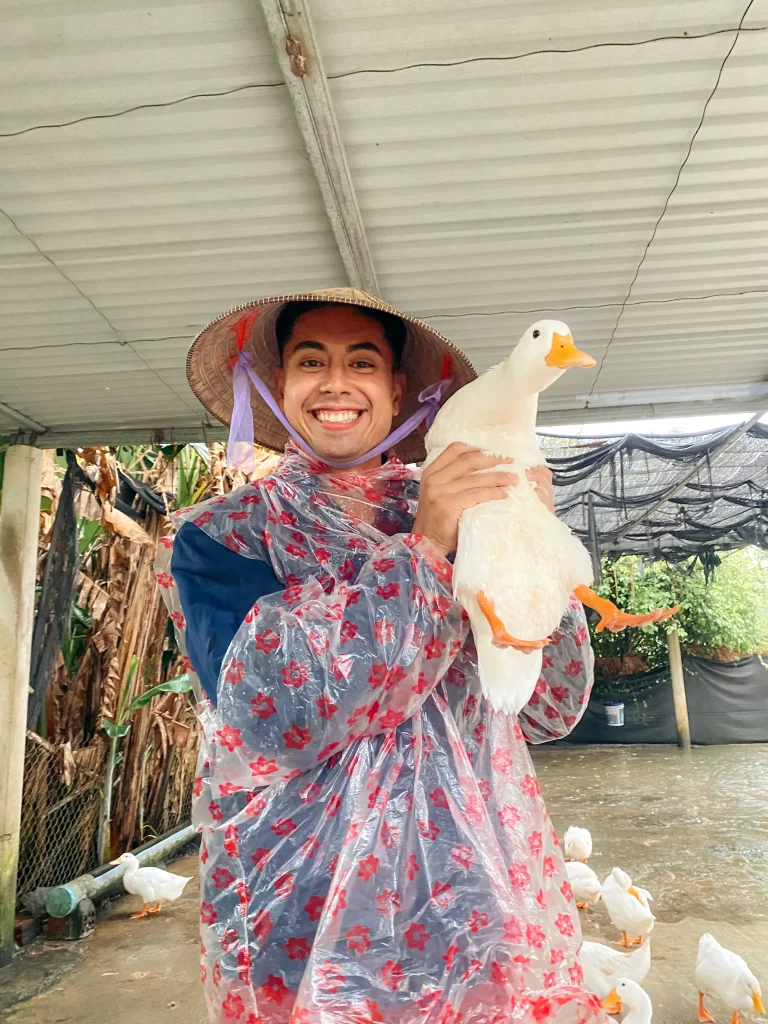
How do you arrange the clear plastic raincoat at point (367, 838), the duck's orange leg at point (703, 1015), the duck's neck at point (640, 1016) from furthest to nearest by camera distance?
1. the duck's orange leg at point (703, 1015)
2. the duck's neck at point (640, 1016)
3. the clear plastic raincoat at point (367, 838)

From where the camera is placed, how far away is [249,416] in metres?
1.46

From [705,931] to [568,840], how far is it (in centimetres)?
104

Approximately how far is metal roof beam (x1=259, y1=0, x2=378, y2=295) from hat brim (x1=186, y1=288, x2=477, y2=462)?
514mm

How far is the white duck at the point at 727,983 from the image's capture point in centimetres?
318

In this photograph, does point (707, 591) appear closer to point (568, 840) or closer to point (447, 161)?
point (568, 840)

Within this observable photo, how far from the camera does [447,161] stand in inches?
71.7

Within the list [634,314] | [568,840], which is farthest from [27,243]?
[568,840]

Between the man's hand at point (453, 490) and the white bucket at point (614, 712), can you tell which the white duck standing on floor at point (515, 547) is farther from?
the white bucket at point (614, 712)

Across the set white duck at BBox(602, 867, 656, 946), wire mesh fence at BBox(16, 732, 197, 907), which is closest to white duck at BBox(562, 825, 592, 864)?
white duck at BBox(602, 867, 656, 946)

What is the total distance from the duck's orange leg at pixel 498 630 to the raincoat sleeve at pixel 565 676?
0.27m

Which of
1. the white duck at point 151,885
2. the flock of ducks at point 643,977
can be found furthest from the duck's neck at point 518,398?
the white duck at point 151,885

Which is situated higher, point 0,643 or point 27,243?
point 27,243

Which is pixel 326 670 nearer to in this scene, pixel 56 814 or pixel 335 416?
pixel 335 416

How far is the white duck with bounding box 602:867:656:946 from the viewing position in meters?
3.95
